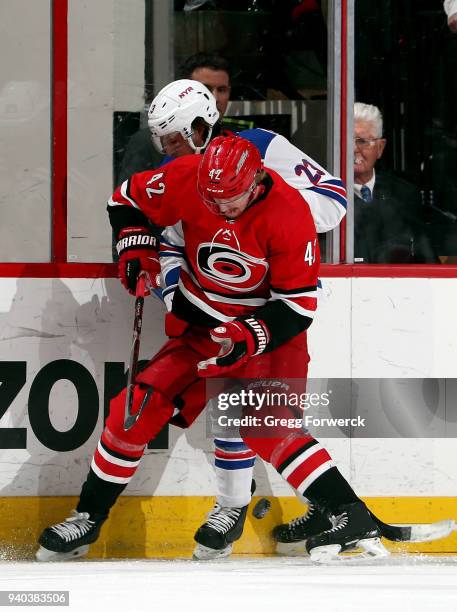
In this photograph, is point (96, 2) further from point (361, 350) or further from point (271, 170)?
point (361, 350)

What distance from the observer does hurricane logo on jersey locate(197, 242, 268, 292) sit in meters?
3.18

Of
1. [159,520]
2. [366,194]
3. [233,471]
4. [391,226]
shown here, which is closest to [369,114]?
[366,194]

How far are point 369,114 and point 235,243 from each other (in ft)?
2.35

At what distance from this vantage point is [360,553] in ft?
10.8

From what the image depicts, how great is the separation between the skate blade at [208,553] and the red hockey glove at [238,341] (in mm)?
638

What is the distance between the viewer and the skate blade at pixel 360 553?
10.6 feet

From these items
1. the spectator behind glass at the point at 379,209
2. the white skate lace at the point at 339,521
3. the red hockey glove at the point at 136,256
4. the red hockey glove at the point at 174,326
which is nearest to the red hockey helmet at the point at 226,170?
the red hockey glove at the point at 136,256

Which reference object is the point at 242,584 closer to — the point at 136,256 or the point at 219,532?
the point at 219,532

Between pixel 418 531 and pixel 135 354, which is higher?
pixel 135 354

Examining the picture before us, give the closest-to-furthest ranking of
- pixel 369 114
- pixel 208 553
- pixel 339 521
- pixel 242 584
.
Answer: pixel 242 584 < pixel 339 521 < pixel 208 553 < pixel 369 114

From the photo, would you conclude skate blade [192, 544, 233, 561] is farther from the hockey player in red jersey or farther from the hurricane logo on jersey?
the hurricane logo on jersey

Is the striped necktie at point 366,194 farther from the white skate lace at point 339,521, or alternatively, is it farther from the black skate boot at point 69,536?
the black skate boot at point 69,536

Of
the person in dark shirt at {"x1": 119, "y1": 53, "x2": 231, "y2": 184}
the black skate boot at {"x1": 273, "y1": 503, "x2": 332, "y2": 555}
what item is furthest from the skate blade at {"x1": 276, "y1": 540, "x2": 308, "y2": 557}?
the person in dark shirt at {"x1": 119, "y1": 53, "x2": 231, "y2": 184}

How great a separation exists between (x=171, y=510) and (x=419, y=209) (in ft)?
3.86
